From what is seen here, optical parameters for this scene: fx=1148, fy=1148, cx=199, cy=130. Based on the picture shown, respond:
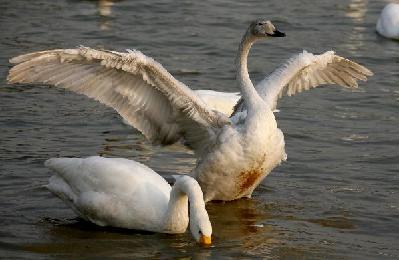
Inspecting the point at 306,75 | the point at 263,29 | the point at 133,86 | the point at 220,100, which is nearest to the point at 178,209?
the point at 133,86

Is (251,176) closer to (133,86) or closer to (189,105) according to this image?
(189,105)

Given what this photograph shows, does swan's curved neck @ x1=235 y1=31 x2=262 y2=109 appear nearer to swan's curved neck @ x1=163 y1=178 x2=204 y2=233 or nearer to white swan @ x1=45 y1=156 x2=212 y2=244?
white swan @ x1=45 y1=156 x2=212 y2=244

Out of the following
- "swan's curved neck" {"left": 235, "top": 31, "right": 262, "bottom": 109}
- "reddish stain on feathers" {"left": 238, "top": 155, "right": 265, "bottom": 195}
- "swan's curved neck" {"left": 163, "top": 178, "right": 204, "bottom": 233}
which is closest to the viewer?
"swan's curved neck" {"left": 163, "top": 178, "right": 204, "bottom": 233}

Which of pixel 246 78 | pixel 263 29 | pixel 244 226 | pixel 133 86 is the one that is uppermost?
pixel 263 29

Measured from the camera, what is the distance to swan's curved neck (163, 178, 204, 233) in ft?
31.6

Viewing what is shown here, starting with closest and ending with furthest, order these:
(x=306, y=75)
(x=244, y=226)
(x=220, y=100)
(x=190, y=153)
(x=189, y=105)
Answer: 1. (x=244, y=226)
2. (x=189, y=105)
3. (x=306, y=75)
4. (x=190, y=153)
5. (x=220, y=100)

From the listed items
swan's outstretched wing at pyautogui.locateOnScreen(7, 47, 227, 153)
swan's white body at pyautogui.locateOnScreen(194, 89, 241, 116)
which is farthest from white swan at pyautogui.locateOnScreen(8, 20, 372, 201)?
swan's white body at pyautogui.locateOnScreen(194, 89, 241, 116)

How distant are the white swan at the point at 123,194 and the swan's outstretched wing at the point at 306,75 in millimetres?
1920

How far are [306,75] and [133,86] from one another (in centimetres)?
218

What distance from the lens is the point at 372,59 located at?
17.2 meters

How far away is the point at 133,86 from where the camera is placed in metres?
11.0

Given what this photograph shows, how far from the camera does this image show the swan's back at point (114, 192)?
389 inches

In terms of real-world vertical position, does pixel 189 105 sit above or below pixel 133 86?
below

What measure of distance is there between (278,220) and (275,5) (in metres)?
10.2
